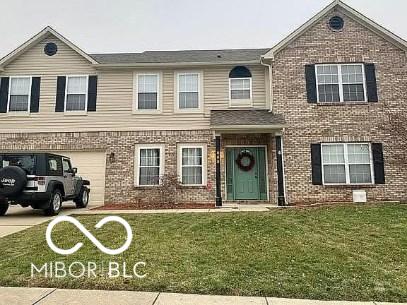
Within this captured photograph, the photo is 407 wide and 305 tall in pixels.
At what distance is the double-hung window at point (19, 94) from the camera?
46.4 feet

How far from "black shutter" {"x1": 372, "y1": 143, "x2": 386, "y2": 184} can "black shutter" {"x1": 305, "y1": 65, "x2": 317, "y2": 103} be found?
302cm

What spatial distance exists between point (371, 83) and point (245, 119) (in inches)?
213

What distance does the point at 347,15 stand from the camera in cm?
1356

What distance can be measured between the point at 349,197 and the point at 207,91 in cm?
724

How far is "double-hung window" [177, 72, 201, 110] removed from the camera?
13.9 meters

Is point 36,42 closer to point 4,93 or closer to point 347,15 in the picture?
point 4,93

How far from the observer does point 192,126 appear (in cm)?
1364

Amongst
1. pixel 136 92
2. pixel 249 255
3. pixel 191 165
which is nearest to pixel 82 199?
pixel 191 165

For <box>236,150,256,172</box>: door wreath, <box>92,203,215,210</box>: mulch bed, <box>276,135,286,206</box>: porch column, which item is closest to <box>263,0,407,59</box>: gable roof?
<box>276,135,286,206</box>: porch column

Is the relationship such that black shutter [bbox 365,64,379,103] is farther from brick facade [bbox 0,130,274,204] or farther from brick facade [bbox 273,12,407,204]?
brick facade [bbox 0,130,274,204]

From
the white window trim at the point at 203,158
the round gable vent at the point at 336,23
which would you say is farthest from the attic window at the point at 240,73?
the round gable vent at the point at 336,23

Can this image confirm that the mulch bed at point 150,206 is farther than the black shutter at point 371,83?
No

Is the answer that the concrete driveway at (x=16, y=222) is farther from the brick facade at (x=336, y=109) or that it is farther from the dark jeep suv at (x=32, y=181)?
the brick facade at (x=336, y=109)

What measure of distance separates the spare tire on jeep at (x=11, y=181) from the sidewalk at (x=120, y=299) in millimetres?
6074
